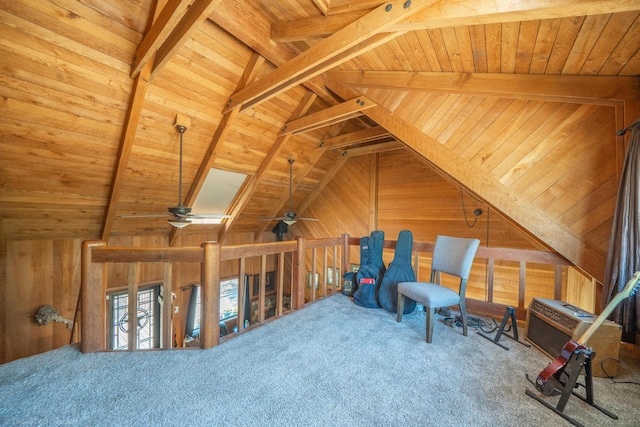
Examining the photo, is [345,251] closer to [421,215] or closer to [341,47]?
[421,215]

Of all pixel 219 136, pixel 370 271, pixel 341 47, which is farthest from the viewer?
pixel 219 136

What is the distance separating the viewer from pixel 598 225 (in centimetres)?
199

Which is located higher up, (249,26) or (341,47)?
(249,26)

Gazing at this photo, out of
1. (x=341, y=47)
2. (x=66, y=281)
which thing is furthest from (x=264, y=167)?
(x=66, y=281)

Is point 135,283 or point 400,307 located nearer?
point 135,283

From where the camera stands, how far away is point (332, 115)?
3.56 meters

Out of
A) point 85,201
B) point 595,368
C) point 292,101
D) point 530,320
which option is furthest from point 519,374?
point 85,201

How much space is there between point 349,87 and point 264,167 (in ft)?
7.55

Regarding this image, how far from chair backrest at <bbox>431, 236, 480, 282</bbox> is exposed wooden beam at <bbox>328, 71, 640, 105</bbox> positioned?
4.33 feet

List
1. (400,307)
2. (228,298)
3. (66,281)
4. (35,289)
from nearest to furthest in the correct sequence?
(400,307), (35,289), (66,281), (228,298)

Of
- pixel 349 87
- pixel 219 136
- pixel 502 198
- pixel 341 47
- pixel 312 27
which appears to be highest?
pixel 312 27

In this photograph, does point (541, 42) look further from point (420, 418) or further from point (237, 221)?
point (237, 221)

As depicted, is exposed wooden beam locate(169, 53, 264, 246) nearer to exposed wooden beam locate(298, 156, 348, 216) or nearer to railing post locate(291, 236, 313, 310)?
railing post locate(291, 236, 313, 310)

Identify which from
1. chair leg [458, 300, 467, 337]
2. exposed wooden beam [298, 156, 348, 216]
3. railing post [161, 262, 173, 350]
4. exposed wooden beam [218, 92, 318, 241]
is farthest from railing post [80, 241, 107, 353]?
exposed wooden beam [298, 156, 348, 216]
